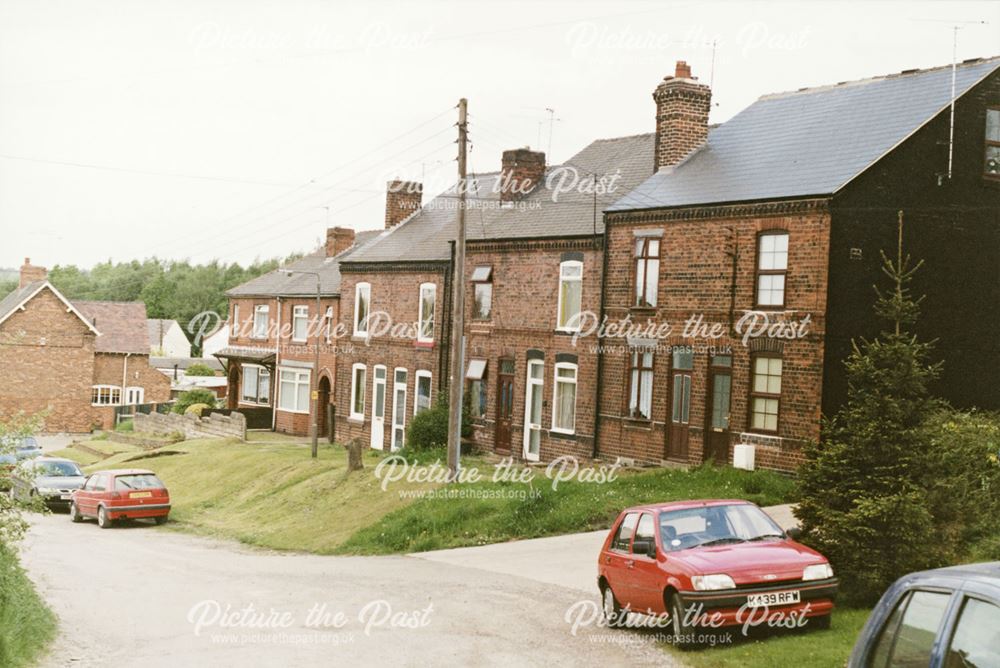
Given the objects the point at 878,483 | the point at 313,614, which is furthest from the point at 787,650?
the point at 313,614

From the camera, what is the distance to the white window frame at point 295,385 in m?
48.0

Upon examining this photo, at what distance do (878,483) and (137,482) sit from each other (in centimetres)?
2324

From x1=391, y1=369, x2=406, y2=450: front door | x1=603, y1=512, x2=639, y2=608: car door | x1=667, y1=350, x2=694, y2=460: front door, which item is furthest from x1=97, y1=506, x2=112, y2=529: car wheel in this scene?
x1=603, y1=512, x2=639, y2=608: car door

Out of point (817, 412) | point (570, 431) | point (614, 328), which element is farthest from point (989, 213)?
point (570, 431)

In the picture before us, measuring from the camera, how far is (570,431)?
30.5 m

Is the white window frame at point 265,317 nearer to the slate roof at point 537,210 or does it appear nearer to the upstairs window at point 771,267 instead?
the slate roof at point 537,210

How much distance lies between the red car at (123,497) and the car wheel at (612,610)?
20.2 m

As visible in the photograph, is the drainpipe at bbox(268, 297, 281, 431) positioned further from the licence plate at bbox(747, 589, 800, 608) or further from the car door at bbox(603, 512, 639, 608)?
the licence plate at bbox(747, 589, 800, 608)

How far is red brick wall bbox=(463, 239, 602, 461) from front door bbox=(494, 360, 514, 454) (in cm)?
18

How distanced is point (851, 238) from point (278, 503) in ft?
57.7

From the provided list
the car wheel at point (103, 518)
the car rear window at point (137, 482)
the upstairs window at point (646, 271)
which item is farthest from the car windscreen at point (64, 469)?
the upstairs window at point (646, 271)

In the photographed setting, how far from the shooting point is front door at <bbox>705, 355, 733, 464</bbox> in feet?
84.2

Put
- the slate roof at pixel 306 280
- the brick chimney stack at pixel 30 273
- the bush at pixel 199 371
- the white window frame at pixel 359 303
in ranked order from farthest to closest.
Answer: the bush at pixel 199 371, the brick chimney stack at pixel 30 273, the slate roof at pixel 306 280, the white window frame at pixel 359 303

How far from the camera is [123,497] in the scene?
30.4m
